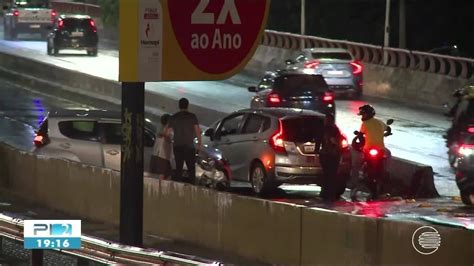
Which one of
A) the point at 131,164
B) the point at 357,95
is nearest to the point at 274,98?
the point at 357,95

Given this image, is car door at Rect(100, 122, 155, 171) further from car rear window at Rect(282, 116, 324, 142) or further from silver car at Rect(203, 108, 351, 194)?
car rear window at Rect(282, 116, 324, 142)

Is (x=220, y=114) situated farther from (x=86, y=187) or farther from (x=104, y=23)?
(x=104, y=23)

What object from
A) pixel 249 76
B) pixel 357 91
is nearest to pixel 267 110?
pixel 357 91

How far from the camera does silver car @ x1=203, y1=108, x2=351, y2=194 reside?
1761 centimetres

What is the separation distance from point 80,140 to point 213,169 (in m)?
2.32

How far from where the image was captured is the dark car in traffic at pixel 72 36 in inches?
1757

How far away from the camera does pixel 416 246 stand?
34.7 ft

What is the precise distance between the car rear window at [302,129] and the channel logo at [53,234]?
10775mm

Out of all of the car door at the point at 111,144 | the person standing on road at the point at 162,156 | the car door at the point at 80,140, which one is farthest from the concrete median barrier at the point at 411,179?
the car door at the point at 80,140

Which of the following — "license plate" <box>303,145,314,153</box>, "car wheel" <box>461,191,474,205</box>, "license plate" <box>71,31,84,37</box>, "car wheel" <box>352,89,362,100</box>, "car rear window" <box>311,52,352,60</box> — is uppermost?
"license plate" <box>303,145,314,153</box>

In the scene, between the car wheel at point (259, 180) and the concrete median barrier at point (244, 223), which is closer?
the concrete median barrier at point (244, 223)

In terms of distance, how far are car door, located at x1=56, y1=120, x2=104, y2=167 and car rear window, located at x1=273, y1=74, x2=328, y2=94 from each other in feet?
26.4

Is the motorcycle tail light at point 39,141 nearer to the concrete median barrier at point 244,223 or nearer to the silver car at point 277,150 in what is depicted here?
the concrete median barrier at point 244,223

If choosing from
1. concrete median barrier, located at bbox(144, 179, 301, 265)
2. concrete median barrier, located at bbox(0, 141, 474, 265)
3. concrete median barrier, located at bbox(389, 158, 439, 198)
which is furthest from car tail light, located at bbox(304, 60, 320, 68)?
concrete median barrier, located at bbox(144, 179, 301, 265)
